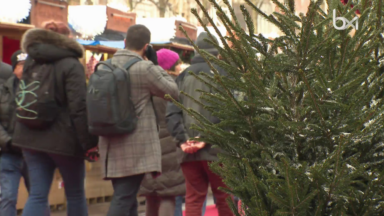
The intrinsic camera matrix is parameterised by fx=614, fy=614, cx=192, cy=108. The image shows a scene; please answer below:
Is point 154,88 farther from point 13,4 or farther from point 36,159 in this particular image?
point 13,4

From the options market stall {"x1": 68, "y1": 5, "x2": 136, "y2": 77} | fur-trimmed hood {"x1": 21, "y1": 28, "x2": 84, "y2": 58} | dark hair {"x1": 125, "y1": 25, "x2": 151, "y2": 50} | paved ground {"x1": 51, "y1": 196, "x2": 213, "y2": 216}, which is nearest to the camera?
fur-trimmed hood {"x1": 21, "y1": 28, "x2": 84, "y2": 58}

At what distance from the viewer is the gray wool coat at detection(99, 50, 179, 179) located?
4480mm

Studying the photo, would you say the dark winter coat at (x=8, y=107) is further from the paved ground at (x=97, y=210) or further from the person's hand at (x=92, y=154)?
the paved ground at (x=97, y=210)

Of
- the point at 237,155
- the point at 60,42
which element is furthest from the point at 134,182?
the point at 237,155

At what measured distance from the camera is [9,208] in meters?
5.42

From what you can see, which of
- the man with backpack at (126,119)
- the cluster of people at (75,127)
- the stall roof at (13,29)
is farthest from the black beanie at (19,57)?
the stall roof at (13,29)

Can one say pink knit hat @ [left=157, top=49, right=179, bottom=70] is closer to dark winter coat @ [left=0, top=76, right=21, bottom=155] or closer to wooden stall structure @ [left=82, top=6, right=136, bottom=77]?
dark winter coat @ [left=0, top=76, right=21, bottom=155]

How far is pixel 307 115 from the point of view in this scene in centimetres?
207

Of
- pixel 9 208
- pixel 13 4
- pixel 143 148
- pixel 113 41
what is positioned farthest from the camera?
pixel 113 41

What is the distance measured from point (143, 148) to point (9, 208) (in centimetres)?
164

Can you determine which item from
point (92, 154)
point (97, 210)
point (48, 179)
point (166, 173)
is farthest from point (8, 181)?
point (97, 210)

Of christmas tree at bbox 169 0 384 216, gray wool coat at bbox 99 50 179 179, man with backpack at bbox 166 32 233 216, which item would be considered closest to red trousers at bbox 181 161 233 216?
man with backpack at bbox 166 32 233 216

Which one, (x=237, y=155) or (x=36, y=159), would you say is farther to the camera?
(x=36, y=159)

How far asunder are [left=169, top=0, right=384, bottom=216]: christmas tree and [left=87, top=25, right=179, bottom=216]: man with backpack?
7.34 ft
